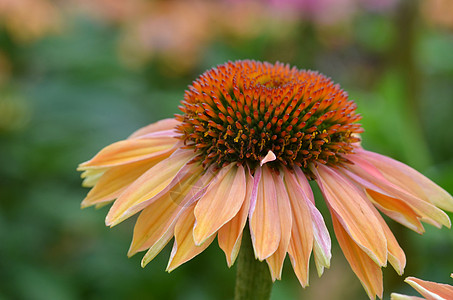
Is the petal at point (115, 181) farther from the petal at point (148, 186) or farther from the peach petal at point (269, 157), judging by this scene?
the peach petal at point (269, 157)

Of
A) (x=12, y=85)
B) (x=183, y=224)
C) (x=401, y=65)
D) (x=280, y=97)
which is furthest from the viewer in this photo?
(x=12, y=85)

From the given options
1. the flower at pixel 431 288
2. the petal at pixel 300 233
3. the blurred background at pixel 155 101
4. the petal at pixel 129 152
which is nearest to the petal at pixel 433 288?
the flower at pixel 431 288

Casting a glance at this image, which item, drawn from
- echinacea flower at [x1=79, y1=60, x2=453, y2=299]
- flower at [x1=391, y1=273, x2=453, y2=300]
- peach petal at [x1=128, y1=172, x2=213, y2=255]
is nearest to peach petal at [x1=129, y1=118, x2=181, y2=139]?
echinacea flower at [x1=79, y1=60, x2=453, y2=299]

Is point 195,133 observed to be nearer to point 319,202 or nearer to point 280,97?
point 280,97

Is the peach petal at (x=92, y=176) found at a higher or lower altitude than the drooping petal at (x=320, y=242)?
higher

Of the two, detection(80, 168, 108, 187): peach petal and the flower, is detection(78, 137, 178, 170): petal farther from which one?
the flower

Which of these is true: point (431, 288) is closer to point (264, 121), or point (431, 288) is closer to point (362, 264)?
point (362, 264)

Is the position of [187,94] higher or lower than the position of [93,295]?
higher

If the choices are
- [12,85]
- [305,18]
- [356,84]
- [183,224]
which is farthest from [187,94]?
[356,84]
